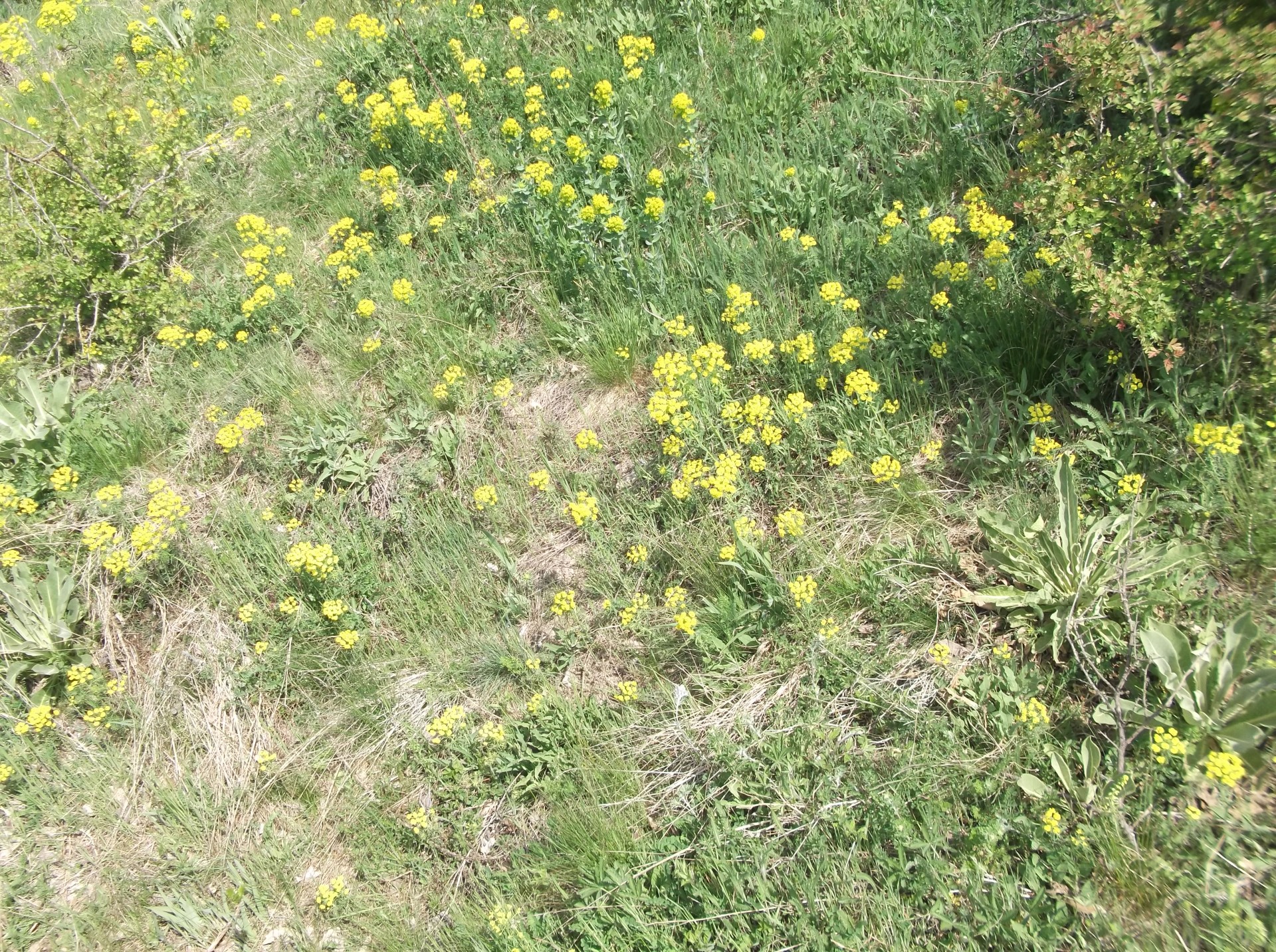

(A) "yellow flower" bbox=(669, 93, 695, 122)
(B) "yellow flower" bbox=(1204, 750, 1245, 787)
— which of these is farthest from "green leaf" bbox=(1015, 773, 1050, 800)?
(A) "yellow flower" bbox=(669, 93, 695, 122)

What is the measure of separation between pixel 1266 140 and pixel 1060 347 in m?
0.95

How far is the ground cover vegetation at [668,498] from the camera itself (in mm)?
2768

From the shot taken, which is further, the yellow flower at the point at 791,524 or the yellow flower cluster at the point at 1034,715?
the yellow flower at the point at 791,524

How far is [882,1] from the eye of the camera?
486 centimetres

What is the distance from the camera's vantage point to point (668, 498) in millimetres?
3791

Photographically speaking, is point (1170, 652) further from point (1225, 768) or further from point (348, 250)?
point (348, 250)

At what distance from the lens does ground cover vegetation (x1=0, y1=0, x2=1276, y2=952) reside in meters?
2.77

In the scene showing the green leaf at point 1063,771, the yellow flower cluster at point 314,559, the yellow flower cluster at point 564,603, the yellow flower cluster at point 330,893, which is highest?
the yellow flower cluster at point 314,559

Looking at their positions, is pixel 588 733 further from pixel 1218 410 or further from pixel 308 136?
pixel 308 136

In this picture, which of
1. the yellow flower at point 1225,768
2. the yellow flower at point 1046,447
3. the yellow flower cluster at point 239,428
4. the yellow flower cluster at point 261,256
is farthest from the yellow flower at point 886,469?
the yellow flower cluster at point 261,256

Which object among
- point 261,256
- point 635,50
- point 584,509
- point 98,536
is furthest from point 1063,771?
point 261,256

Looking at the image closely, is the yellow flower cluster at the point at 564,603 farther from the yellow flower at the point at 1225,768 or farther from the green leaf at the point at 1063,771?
the yellow flower at the point at 1225,768

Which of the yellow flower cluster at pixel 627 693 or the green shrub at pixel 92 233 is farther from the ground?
the green shrub at pixel 92 233

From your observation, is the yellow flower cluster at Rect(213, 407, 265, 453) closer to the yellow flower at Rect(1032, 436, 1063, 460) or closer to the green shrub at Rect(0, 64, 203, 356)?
the green shrub at Rect(0, 64, 203, 356)
